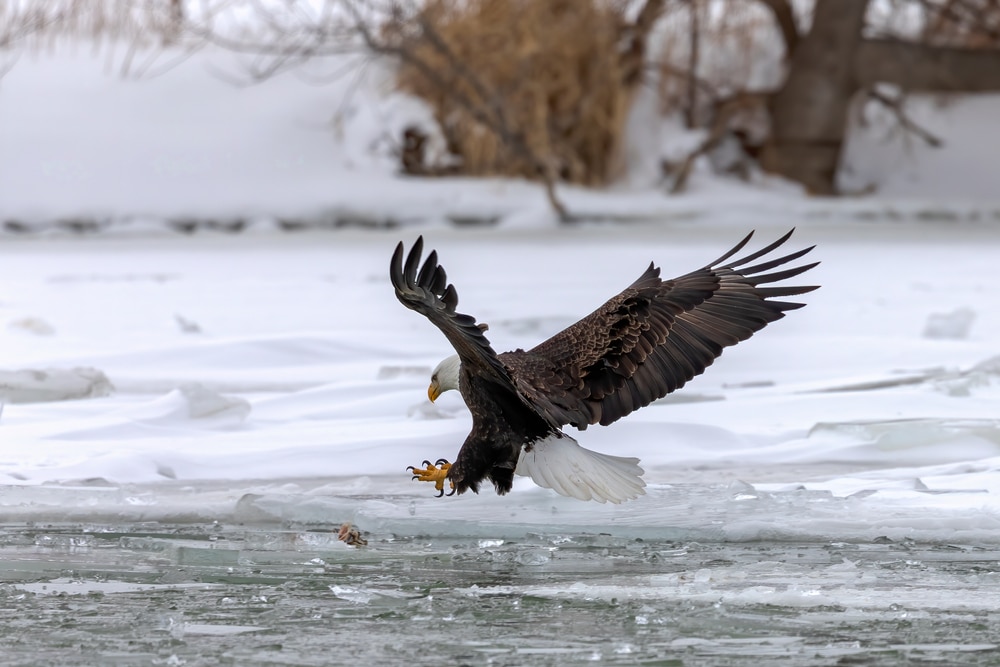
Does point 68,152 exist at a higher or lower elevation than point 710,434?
higher

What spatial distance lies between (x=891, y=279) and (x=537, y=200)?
4.35 metres

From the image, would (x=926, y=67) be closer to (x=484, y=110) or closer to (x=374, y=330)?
(x=484, y=110)

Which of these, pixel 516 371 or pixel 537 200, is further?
pixel 537 200

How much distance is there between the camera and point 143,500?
334cm

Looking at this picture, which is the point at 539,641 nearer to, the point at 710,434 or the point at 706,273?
the point at 706,273

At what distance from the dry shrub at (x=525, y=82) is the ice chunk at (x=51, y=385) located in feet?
21.4

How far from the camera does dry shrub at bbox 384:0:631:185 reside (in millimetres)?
11203

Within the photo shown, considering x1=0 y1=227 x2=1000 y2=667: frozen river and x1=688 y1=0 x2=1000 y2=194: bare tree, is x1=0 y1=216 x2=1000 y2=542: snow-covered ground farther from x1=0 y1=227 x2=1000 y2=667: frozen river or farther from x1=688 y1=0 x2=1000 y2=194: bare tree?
x1=688 y1=0 x2=1000 y2=194: bare tree

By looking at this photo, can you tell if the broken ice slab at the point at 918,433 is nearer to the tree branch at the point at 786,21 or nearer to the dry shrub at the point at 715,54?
the dry shrub at the point at 715,54

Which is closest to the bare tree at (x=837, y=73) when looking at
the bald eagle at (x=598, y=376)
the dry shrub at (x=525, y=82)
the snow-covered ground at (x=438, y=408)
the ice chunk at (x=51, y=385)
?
the dry shrub at (x=525, y=82)

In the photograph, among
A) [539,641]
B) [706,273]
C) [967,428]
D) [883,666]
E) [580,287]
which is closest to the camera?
[883,666]

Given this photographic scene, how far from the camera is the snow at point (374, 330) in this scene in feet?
11.0

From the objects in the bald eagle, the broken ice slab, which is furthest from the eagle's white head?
the broken ice slab

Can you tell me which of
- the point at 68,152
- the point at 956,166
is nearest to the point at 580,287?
the point at 68,152
